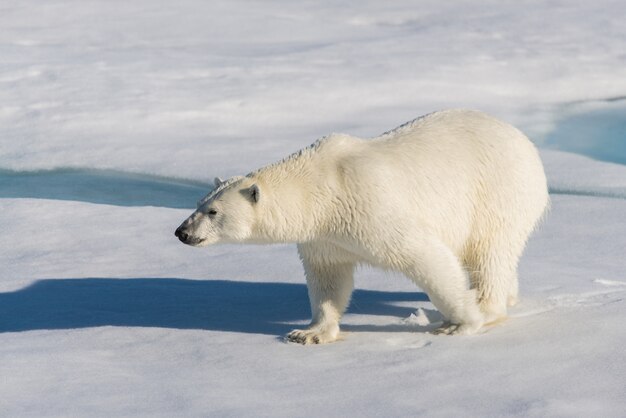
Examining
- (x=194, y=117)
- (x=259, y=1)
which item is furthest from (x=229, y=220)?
(x=259, y=1)

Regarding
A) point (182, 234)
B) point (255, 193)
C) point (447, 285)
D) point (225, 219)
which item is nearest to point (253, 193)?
point (255, 193)

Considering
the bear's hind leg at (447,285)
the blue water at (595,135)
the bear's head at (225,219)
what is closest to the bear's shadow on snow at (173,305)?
the bear's hind leg at (447,285)

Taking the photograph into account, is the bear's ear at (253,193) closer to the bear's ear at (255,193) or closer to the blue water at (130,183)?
the bear's ear at (255,193)

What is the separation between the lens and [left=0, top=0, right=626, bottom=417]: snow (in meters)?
3.40

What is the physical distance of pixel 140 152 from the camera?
7656mm

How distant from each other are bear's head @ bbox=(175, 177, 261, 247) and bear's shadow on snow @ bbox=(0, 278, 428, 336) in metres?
0.45

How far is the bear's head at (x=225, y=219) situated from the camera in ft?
13.0

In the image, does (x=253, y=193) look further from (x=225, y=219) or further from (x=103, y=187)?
(x=103, y=187)

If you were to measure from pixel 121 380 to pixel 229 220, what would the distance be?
0.74m

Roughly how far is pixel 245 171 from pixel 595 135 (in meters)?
2.94

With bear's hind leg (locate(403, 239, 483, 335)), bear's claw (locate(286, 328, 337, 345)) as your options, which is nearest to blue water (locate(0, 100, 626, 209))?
bear's claw (locate(286, 328, 337, 345))

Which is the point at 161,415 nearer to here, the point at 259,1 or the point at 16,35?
the point at 16,35

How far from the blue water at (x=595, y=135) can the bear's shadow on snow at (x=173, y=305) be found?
11.5 feet

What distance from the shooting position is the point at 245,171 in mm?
7008
